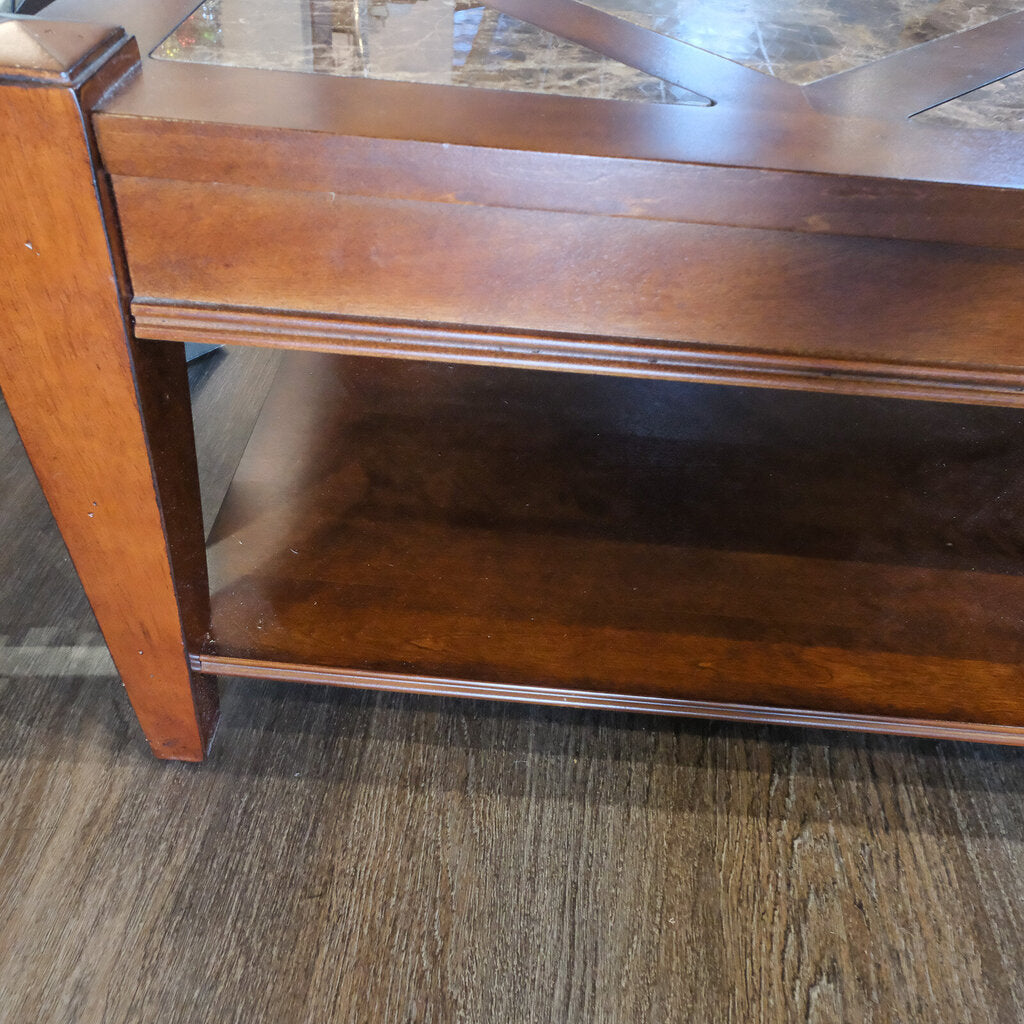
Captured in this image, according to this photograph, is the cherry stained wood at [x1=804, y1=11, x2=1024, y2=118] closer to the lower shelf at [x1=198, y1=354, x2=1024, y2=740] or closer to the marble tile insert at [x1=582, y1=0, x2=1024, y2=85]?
the marble tile insert at [x1=582, y1=0, x2=1024, y2=85]

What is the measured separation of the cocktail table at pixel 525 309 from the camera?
600 mm

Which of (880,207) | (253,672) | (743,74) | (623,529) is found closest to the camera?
(880,207)

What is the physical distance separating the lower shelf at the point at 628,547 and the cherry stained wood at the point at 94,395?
0.08 metres

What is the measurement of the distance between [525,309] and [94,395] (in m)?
0.34

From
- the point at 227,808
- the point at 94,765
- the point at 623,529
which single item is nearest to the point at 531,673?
the point at 623,529

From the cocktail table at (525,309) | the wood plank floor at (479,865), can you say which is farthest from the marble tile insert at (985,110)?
the wood plank floor at (479,865)

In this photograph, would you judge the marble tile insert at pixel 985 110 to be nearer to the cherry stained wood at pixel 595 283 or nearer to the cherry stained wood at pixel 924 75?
the cherry stained wood at pixel 924 75

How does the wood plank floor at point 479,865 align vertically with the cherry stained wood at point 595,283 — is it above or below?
below

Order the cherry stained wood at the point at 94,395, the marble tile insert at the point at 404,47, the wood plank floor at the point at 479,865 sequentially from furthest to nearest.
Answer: the wood plank floor at the point at 479,865
the marble tile insert at the point at 404,47
the cherry stained wood at the point at 94,395

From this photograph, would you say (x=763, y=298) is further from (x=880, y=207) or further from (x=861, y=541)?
(x=861, y=541)

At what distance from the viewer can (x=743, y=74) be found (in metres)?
0.73

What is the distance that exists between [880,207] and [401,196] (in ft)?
1.02

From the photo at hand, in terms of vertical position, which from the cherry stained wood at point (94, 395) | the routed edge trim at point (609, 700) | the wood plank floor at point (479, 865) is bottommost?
the wood plank floor at point (479, 865)

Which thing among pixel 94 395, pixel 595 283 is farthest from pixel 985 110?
pixel 94 395
